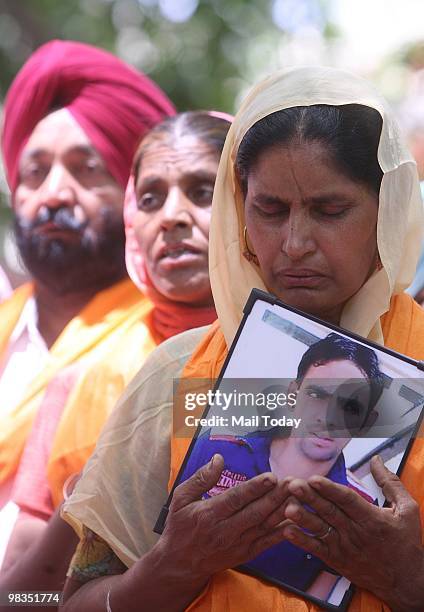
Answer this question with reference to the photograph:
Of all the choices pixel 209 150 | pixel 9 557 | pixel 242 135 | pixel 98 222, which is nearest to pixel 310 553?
pixel 242 135

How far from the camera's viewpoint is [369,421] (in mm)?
1623

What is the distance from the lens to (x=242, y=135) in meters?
1.84

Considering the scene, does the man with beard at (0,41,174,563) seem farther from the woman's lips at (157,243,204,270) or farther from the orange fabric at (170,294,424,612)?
the orange fabric at (170,294,424,612)

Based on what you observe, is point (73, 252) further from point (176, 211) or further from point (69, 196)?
point (176, 211)

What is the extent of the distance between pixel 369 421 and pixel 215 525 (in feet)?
0.98

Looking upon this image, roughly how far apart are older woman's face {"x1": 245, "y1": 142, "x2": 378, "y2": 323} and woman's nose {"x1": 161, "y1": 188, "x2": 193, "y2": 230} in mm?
935

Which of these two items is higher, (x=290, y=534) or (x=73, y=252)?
(x=73, y=252)

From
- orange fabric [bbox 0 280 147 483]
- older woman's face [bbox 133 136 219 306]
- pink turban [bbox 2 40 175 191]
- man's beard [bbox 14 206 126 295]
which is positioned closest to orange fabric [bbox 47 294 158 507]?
orange fabric [bbox 0 280 147 483]

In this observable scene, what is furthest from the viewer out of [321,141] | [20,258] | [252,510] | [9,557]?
[20,258]

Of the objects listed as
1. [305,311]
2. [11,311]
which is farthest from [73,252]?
[305,311]

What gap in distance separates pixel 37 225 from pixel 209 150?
2.76 feet

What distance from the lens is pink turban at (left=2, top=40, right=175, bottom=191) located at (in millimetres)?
3494

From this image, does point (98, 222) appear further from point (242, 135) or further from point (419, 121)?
point (242, 135)

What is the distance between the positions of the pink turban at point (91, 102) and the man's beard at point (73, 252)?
204 mm
